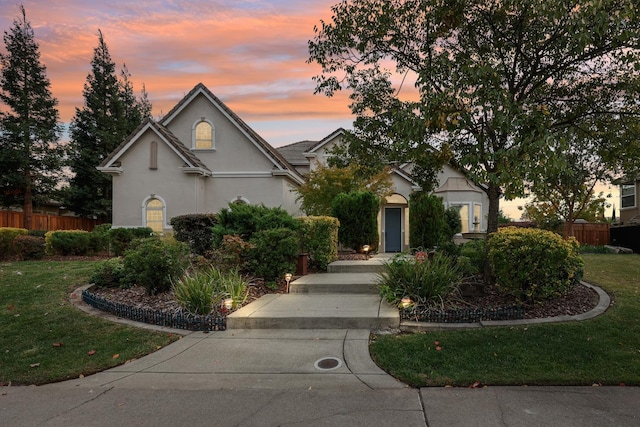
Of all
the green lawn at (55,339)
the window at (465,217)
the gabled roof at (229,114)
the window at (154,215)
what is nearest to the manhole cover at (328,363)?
the green lawn at (55,339)

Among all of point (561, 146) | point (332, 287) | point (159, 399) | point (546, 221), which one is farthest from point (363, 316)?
point (546, 221)

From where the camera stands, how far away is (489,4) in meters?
6.56

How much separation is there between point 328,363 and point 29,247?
13409 millimetres

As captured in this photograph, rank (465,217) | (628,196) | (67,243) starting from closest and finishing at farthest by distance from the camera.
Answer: (67,243) < (465,217) < (628,196)

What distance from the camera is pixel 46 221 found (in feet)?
86.2

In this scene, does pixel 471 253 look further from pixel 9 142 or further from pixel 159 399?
pixel 9 142

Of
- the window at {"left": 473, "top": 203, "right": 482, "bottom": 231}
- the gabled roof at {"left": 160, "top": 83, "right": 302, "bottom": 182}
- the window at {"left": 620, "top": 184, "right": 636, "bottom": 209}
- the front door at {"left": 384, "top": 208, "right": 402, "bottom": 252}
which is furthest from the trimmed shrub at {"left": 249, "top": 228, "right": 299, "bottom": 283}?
the window at {"left": 620, "top": 184, "right": 636, "bottom": 209}

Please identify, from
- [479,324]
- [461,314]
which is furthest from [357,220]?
[479,324]

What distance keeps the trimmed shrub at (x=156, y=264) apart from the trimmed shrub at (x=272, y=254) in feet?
5.11

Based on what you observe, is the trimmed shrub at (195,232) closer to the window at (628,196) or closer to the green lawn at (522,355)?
the green lawn at (522,355)

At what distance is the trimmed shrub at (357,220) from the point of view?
13336 millimetres

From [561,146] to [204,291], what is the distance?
5832 millimetres

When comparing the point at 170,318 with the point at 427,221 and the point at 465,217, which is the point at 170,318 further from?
the point at 465,217

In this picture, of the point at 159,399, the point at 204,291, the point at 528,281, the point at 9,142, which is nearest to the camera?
the point at 159,399
